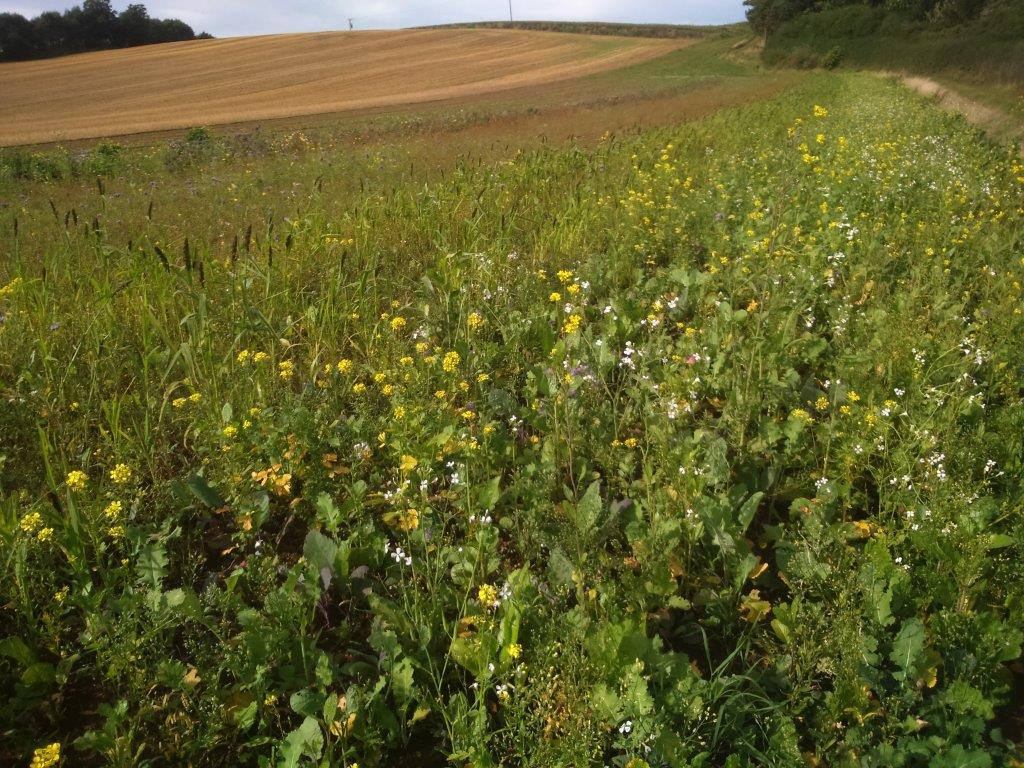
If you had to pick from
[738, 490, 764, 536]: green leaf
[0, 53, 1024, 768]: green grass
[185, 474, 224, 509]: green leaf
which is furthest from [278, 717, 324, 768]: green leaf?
[738, 490, 764, 536]: green leaf

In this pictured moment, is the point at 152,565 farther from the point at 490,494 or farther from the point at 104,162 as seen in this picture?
the point at 104,162

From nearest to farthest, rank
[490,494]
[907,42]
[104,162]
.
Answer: [490,494] → [104,162] → [907,42]

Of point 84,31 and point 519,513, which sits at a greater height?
point 84,31

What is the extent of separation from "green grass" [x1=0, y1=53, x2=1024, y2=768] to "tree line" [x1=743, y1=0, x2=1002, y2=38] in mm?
39690

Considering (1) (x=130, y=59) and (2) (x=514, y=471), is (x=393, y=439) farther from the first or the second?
(1) (x=130, y=59)

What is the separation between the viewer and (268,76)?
36531 millimetres

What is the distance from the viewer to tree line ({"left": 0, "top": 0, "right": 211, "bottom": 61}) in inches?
1593

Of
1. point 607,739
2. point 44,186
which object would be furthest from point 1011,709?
point 44,186

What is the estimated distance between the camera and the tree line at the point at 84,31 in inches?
1593

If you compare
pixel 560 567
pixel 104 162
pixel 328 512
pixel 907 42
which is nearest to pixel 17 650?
pixel 328 512

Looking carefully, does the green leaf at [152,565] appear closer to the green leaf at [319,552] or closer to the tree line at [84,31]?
the green leaf at [319,552]

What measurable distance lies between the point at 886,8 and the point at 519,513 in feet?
172

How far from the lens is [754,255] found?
4.86 metres

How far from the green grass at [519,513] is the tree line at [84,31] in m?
49.4
